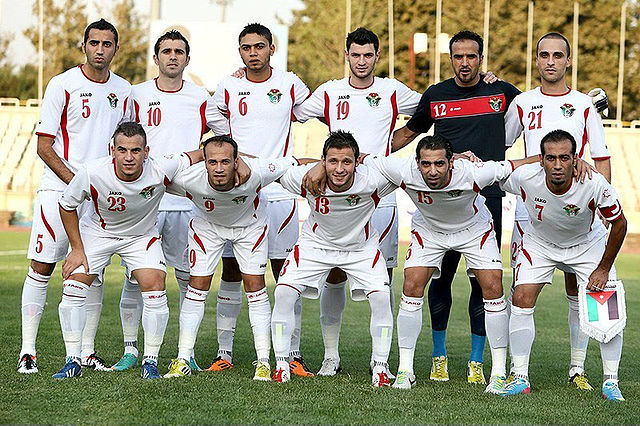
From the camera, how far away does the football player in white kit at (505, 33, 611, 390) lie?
682cm

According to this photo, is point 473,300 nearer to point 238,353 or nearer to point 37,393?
point 238,353

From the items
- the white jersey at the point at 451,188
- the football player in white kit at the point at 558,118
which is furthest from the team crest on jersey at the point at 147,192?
the football player in white kit at the point at 558,118

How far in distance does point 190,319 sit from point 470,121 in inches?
94.8

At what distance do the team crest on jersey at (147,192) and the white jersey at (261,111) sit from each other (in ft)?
2.76

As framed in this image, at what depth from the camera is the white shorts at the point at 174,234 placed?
24.3 feet

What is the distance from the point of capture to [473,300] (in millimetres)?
7219

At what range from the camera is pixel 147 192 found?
262 inches

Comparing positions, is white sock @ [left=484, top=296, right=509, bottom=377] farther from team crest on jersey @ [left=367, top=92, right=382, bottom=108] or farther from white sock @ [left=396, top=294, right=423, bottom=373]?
team crest on jersey @ [left=367, top=92, right=382, bottom=108]

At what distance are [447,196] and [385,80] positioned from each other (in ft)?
3.95

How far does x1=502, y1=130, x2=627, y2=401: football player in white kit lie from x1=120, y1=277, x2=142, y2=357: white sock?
2.74m

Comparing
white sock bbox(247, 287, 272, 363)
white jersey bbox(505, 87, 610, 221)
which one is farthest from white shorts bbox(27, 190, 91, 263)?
white jersey bbox(505, 87, 610, 221)

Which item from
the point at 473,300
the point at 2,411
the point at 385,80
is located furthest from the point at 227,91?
the point at 2,411

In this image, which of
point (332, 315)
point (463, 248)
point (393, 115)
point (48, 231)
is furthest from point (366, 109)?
point (48, 231)

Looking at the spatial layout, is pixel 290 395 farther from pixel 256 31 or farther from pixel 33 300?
pixel 256 31
